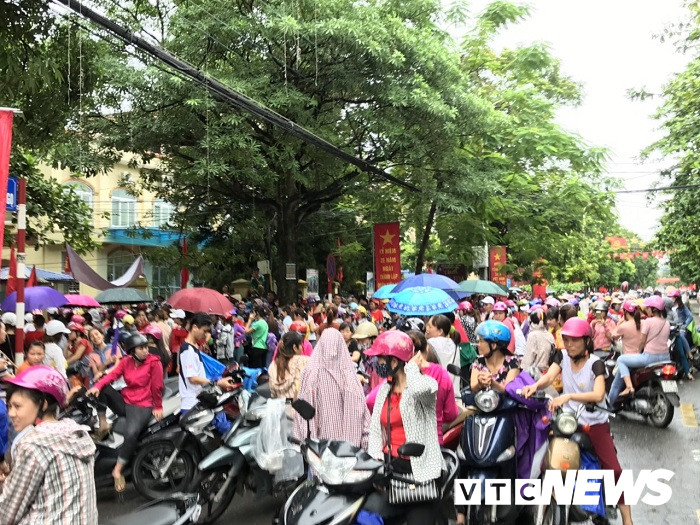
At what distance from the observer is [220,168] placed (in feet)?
50.5

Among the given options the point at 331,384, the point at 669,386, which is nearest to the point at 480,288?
the point at 669,386

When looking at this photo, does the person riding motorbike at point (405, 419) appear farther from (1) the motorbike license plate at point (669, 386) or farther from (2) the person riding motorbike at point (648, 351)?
(1) the motorbike license plate at point (669, 386)

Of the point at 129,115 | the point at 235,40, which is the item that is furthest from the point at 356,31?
the point at 129,115

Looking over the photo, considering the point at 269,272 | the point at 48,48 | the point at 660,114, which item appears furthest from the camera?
the point at 269,272

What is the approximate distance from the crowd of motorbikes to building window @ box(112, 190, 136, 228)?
28.3 m

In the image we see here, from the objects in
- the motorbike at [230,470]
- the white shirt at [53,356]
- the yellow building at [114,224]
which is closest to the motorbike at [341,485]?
the motorbike at [230,470]

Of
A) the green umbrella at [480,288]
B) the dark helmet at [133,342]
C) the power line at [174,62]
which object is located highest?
the power line at [174,62]

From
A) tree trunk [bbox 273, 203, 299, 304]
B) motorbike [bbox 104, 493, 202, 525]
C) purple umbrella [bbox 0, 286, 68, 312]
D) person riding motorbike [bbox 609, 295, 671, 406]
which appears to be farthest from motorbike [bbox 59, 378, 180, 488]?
tree trunk [bbox 273, 203, 299, 304]

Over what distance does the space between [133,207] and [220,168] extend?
21581mm

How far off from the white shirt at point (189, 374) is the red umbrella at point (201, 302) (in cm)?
505

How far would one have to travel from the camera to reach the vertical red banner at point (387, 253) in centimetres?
2153

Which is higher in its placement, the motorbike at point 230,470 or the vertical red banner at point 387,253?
the vertical red banner at point 387,253

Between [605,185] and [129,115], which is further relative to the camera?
[605,185]

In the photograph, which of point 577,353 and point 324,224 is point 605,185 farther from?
point 577,353
